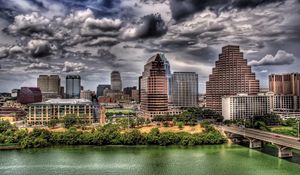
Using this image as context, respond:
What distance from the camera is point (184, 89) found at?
4833 inches

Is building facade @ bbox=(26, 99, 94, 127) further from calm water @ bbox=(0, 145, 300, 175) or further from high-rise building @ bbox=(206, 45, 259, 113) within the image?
high-rise building @ bbox=(206, 45, 259, 113)

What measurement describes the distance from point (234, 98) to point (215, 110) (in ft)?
39.4

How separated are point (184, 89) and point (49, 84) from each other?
94.6 m

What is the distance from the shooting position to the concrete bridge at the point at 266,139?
133ft

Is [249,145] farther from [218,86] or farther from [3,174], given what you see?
[218,86]

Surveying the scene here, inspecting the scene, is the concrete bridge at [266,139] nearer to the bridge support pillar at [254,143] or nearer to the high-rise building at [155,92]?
the bridge support pillar at [254,143]

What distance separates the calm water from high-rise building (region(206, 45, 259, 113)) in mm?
40050

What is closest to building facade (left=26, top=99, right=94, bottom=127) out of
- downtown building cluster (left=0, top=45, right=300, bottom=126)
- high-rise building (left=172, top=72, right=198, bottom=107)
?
downtown building cluster (left=0, top=45, right=300, bottom=126)

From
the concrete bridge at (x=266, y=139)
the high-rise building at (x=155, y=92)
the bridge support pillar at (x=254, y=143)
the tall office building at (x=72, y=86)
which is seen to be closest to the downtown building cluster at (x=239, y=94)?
the high-rise building at (x=155, y=92)

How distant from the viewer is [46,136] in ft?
174

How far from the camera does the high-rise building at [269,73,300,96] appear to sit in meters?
101

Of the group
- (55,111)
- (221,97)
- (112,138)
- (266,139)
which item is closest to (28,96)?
(55,111)

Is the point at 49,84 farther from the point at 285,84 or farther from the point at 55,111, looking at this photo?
the point at 285,84

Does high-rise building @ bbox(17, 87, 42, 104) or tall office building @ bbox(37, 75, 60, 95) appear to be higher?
tall office building @ bbox(37, 75, 60, 95)
